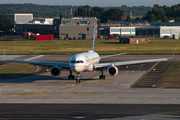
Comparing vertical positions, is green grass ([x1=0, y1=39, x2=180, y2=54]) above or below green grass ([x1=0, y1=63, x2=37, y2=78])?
above

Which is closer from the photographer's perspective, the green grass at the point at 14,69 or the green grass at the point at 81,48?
the green grass at the point at 14,69

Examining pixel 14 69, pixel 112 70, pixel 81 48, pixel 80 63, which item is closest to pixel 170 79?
pixel 112 70

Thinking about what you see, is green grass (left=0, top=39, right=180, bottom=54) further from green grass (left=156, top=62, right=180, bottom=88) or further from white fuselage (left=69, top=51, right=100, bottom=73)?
white fuselage (left=69, top=51, right=100, bottom=73)

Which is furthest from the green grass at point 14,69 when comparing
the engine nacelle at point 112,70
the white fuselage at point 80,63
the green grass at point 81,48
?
the green grass at point 81,48

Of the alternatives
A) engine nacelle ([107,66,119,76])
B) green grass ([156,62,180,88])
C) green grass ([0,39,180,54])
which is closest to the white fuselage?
engine nacelle ([107,66,119,76])

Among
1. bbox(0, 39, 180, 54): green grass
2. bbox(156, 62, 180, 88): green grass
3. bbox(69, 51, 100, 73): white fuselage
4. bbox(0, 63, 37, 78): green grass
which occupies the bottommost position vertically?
bbox(0, 63, 37, 78): green grass

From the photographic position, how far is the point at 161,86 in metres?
47.1

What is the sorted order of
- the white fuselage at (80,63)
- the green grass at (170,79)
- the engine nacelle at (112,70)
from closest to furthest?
the white fuselage at (80,63) → the green grass at (170,79) → the engine nacelle at (112,70)

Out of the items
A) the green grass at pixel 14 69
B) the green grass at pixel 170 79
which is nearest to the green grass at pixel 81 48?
the green grass at pixel 14 69

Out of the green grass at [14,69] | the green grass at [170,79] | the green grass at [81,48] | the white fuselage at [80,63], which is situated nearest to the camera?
the white fuselage at [80,63]

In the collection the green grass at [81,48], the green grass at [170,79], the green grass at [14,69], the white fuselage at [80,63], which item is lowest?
the green grass at [14,69]

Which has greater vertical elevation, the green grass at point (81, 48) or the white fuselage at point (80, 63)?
the white fuselage at point (80, 63)

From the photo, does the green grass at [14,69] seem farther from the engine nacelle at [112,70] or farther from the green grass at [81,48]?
Result: the green grass at [81,48]

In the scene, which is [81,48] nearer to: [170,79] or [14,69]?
[14,69]
